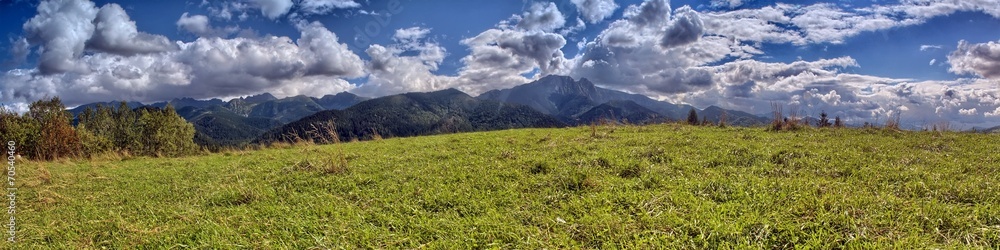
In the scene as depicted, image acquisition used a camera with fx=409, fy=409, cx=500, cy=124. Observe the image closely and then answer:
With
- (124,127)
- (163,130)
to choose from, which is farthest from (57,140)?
(124,127)

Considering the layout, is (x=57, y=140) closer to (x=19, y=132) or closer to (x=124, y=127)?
(x=19, y=132)

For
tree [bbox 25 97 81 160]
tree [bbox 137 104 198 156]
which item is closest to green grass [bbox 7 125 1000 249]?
tree [bbox 25 97 81 160]

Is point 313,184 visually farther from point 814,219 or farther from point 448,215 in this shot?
point 814,219

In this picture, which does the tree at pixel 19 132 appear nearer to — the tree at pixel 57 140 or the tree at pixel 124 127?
the tree at pixel 57 140

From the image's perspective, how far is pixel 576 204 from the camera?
536cm

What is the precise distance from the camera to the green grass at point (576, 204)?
4062 mm

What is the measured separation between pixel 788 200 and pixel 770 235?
4.29 feet

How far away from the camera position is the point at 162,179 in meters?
10.3

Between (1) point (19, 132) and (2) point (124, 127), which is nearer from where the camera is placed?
(1) point (19, 132)

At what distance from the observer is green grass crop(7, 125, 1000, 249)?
160 inches

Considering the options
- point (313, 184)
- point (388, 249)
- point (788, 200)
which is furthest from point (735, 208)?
point (313, 184)

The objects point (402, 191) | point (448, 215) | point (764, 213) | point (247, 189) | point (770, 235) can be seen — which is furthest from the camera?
point (247, 189)

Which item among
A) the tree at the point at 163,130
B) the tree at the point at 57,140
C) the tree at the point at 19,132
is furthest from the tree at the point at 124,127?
the tree at the point at 57,140

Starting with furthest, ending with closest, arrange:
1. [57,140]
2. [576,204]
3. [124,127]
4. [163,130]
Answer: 1. [124,127]
2. [163,130]
3. [57,140]
4. [576,204]
